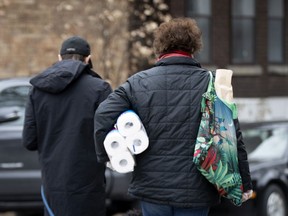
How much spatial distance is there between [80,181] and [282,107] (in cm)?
1195

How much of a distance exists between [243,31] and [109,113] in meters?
12.5

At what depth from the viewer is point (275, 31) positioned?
1669cm

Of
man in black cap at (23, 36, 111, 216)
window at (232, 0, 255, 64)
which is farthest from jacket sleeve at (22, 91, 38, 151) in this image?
window at (232, 0, 255, 64)

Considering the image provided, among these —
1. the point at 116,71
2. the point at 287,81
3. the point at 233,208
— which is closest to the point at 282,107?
the point at 287,81

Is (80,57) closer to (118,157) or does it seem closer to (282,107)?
(118,157)

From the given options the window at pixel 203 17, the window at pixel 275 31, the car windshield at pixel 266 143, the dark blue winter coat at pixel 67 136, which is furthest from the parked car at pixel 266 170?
the window at pixel 275 31

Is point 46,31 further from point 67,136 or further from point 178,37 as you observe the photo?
point 178,37

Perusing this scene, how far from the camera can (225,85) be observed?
13.6ft

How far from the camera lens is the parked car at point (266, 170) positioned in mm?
8000

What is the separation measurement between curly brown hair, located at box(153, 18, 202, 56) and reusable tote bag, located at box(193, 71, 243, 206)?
26cm

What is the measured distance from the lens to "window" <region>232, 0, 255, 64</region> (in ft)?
52.9

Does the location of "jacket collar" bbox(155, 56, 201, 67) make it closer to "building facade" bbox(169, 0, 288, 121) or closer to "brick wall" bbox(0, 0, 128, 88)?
"brick wall" bbox(0, 0, 128, 88)

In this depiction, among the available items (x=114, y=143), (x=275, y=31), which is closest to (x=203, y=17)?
(x=275, y=31)

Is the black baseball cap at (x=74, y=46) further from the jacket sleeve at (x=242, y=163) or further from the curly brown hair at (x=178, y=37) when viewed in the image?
the jacket sleeve at (x=242, y=163)
